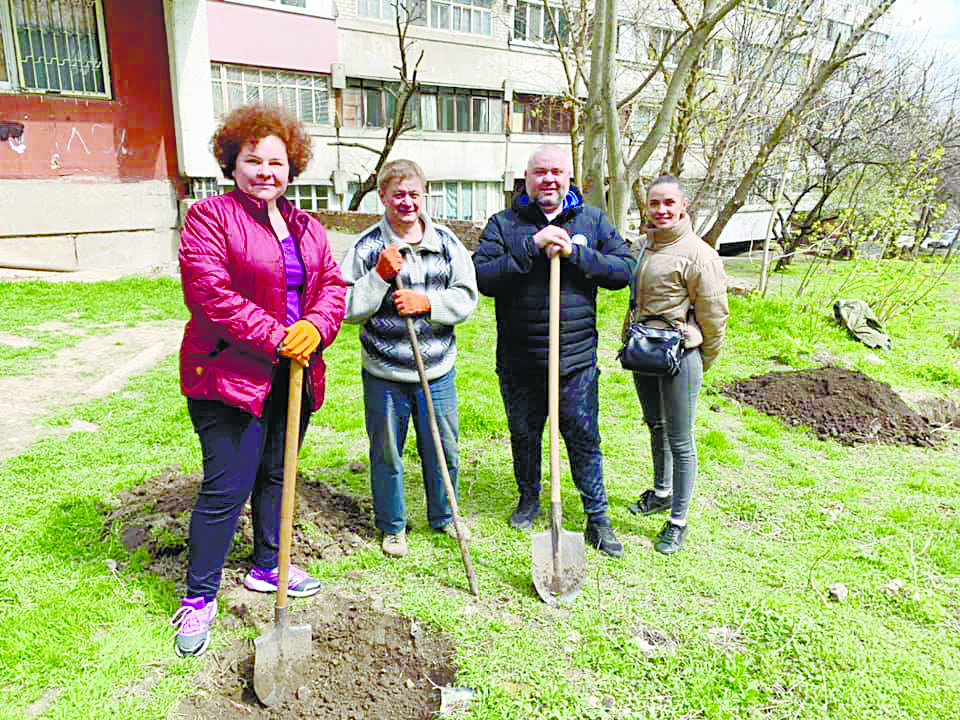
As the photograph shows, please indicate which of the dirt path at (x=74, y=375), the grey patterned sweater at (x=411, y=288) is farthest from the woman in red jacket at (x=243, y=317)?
the dirt path at (x=74, y=375)

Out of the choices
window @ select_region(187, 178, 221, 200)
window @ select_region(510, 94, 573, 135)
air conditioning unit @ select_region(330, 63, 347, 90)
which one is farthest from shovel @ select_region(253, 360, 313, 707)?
window @ select_region(510, 94, 573, 135)

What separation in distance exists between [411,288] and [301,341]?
78 centimetres

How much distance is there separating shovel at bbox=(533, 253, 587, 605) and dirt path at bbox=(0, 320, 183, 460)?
11.5 ft

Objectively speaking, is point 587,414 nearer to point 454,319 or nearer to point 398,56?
point 454,319

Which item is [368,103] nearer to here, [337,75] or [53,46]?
[337,75]

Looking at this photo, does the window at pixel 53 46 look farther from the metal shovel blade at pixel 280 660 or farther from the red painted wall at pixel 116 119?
the metal shovel blade at pixel 280 660

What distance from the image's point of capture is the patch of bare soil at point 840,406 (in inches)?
210

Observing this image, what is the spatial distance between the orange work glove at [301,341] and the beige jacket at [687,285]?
1.67 metres

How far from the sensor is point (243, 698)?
8.18 ft

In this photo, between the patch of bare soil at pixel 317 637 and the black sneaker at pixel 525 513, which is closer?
the patch of bare soil at pixel 317 637

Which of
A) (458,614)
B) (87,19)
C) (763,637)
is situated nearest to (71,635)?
(458,614)

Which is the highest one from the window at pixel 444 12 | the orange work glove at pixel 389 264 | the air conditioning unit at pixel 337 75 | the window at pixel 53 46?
the window at pixel 444 12

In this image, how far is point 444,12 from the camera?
20.4 meters

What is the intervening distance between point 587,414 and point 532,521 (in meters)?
0.75
